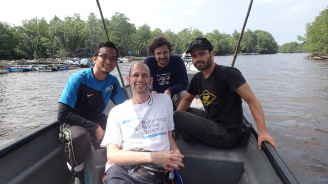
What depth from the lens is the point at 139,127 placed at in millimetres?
1586

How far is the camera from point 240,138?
7.20ft

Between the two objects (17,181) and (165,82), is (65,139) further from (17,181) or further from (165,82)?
(165,82)

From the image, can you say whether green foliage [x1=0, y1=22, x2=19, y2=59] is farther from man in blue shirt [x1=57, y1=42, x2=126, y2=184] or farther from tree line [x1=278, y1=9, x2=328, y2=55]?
tree line [x1=278, y1=9, x2=328, y2=55]

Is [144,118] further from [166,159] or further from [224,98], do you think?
[224,98]

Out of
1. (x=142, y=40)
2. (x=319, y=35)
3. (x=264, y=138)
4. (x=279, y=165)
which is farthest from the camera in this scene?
(x=142, y=40)

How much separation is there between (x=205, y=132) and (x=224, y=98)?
443 millimetres

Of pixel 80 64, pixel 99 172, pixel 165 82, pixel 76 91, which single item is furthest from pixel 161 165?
pixel 80 64

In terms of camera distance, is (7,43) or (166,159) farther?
(7,43)

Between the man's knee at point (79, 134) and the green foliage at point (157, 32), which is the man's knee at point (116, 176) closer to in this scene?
the man's knee at point (79, 134)

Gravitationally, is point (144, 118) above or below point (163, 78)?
below

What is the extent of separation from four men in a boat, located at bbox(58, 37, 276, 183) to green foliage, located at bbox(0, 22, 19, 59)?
47.2 metres

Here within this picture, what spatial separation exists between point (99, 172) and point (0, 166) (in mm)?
846

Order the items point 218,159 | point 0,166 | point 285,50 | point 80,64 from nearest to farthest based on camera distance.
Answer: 1. point 0,166
2. point 218,159
3. point 80,64
4. point 285,50

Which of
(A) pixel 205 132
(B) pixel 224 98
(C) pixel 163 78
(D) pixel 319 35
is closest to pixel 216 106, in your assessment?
(B) pixel 224 98
